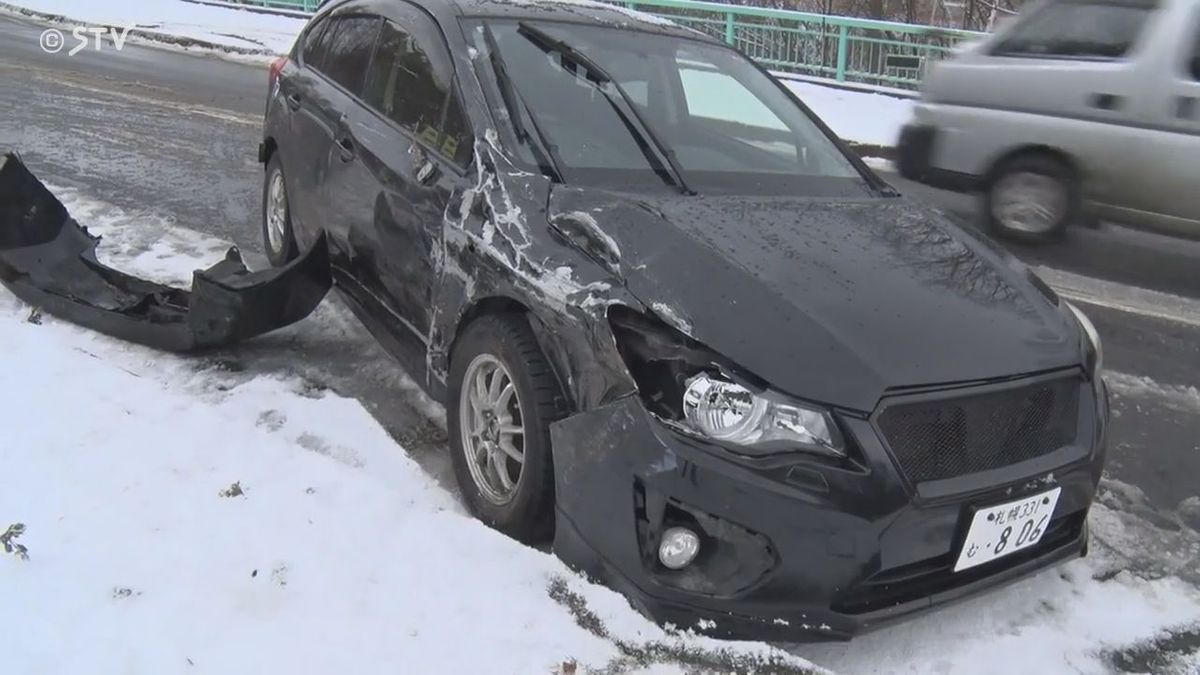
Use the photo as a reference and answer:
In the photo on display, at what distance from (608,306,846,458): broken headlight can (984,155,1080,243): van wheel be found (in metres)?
5.70

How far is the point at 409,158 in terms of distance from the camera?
12.5ft

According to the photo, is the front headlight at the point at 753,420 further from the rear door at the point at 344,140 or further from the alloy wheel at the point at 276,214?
the alloy wheel at the point at 276,214

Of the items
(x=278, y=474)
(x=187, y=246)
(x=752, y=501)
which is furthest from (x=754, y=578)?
(x=187, y=246)

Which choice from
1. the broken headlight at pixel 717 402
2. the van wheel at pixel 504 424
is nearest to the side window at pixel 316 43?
the van wheel at pixel 504 424

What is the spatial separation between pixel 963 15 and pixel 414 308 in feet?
83.0

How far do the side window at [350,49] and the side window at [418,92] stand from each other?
14 centimetres

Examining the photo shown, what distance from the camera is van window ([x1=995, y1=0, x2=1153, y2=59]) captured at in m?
7.04

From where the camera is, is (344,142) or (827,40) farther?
(827,40)

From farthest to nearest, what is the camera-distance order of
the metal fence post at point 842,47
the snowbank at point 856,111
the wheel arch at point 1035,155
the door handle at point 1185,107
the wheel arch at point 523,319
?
1. the metal fence post at point 842,47
2. the snowbank at point 856,111
3. the wheel arch at point 1035,155
4. the door handle at point 1185,107
5. the wheel arch at point 523,319

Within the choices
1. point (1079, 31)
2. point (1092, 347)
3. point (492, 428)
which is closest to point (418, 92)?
point (492, 428)

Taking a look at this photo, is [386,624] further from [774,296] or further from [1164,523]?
[1164,523]

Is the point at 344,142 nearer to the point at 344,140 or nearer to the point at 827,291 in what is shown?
the point at 344,140

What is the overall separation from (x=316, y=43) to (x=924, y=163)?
16.0 ft

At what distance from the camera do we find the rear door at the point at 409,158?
361 cm
